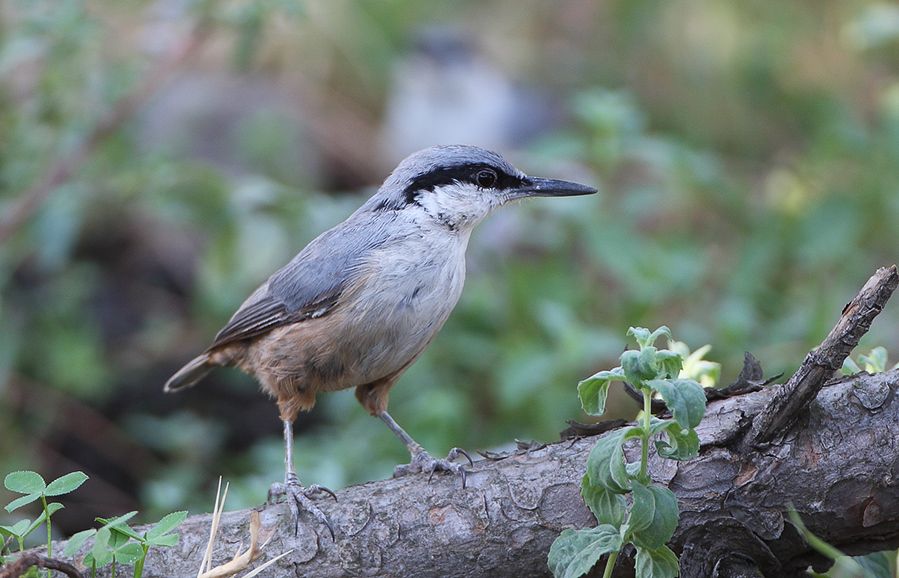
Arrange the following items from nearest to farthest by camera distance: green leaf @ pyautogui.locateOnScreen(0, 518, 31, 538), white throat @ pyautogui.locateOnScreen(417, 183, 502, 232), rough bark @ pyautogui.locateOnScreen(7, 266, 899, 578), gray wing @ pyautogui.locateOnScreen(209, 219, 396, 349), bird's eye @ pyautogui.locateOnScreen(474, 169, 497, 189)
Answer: green leaf @ pyautogui.locateOnScreen(0, 518, 31, 538) → rough bark @ pyautogui.locateOnScreen(7, 266, 899, 578) → gray wing @ pyautogui.locateOnScreen(209, 219, 396, 349) → white throat @ pyautogui.locateOnScreen(417, 183, 502, 232) → bird's eye @ pyautogui.locateOnScreen(474, 169, 497, 189)

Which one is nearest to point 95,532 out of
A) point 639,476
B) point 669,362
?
point 639,476

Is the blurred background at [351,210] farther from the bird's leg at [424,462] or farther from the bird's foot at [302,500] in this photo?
the bird's foot at [302,500]

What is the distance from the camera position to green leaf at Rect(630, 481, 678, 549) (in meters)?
2.11

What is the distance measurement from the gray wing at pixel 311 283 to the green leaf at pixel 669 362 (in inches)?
62.1

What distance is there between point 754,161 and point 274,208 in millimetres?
4908

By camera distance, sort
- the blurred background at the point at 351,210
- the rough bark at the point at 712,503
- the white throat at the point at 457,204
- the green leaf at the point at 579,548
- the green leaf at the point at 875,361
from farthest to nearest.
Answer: the blurred background at the point at 351,210
the white throat at the point at 457,204
the green leaf at the point at 875,361
the rough bark at the point at 712,503
the green leaf at the point at 579,548

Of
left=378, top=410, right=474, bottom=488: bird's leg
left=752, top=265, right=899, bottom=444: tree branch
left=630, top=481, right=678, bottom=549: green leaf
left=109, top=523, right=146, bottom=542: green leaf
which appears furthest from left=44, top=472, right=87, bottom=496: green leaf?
left=752, top=265, right=899, bottom=444: tree branch

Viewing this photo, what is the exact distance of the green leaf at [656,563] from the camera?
2176 mm

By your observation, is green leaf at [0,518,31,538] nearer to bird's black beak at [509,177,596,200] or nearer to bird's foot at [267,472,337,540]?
bird's foot at [267,472,337,540]

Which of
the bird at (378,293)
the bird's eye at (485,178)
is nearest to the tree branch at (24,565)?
the bird at (378,293)

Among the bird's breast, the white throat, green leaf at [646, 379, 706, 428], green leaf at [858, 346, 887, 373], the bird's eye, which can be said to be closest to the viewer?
green leaf at [646, 379, 706, 428]

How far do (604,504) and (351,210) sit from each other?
3.19 meters

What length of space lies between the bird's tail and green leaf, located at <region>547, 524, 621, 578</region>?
2356mm

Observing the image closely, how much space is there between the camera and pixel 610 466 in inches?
83.2
